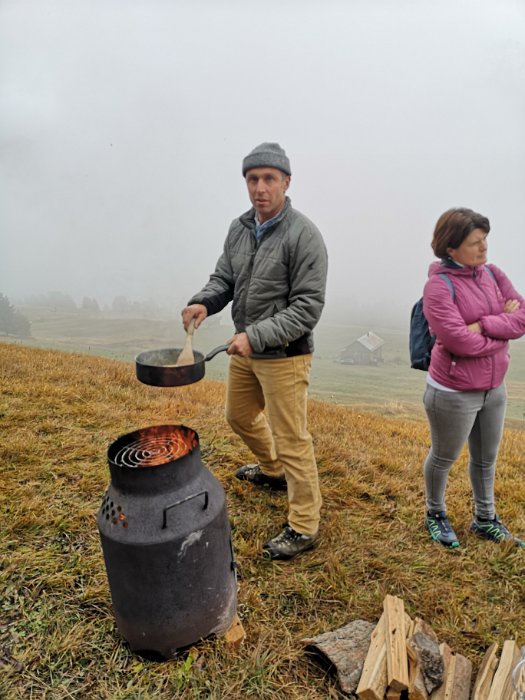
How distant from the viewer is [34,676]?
2.34 m

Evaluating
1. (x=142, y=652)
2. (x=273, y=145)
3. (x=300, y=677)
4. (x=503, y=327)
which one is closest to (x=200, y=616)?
(x=142, y=652)

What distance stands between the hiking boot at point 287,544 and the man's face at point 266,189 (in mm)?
2482

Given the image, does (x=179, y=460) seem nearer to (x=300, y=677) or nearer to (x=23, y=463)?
(x=300, y=677)

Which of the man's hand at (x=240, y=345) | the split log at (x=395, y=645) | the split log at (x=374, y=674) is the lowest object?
the split log at (x=374, y=674)

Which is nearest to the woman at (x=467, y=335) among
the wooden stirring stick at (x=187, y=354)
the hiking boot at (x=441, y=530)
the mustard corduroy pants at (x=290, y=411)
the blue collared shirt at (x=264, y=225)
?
the hiking boot at (x=441, y=530)

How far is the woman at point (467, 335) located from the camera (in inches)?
116

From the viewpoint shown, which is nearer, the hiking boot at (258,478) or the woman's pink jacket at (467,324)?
→ the woman's pink jacket at (467,324)

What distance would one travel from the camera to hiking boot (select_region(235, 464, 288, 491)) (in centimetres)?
416

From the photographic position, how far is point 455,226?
2955mm

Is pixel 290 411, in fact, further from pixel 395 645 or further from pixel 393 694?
pixel 393 694

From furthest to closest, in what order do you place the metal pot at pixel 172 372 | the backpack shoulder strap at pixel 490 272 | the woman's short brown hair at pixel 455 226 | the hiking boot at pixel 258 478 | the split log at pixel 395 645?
the hiking boot at pixel 258 478 → the backpack shoulder strap at pixel 490 272 → the woman's short brown hair at pixel 455 226 → the metal pot at pixel 172 372 → the split log at pixel 395 645

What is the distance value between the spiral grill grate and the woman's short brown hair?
2.22 metres

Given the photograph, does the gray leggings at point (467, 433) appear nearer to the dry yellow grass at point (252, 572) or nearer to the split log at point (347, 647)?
the dry yellow grass at point (252, 572)

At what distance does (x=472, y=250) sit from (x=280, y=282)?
138 cm
